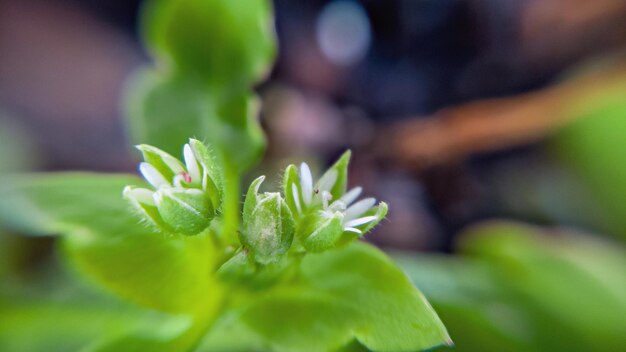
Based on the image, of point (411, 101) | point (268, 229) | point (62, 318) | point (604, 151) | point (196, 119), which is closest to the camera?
point (268, 229)

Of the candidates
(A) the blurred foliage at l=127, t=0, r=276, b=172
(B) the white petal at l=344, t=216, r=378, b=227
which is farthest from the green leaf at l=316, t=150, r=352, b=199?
(A) the blurred foliage at l=127, t=0, r=276, b=172

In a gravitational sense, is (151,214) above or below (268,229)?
above

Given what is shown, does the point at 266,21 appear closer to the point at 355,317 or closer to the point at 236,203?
the point at 236,203

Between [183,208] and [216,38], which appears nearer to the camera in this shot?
[183,208]

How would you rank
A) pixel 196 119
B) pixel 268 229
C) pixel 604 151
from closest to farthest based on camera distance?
pixel 268 229
pixel 196 119
pixel 604 151

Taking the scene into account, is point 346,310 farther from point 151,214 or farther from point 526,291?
point 526,291

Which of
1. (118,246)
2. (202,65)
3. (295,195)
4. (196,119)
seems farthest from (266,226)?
(202,65)

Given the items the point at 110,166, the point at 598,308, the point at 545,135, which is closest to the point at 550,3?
the point at 545,135
